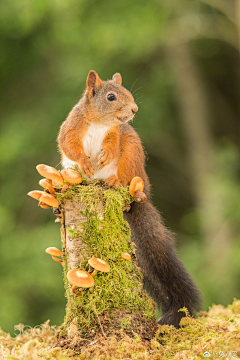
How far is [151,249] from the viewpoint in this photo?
5.79ft

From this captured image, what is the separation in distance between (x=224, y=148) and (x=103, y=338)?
12.9ft

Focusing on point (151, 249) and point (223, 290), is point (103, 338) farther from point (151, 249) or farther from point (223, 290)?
point (223, 290)

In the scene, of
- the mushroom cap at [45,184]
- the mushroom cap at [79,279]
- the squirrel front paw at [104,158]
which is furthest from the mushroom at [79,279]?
the squirrel front paw at [104,158]

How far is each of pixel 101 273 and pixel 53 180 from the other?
40 centimetres

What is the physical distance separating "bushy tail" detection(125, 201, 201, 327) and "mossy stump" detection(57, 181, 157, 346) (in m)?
0.17

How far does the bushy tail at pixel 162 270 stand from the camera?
1651mm

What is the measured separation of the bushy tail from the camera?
165 cm

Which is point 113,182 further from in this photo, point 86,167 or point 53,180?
point 53,180

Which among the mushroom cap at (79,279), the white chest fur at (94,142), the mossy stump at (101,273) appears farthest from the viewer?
the white chest fur at (94,142)

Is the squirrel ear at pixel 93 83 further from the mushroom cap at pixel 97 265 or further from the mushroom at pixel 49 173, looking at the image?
the mushroom cap at pixel 97 265

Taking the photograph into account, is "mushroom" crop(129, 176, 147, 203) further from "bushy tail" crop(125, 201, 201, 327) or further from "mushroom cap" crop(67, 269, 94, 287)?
"mushroom cap" crop(67, 269, 94, 287)

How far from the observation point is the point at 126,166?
1913 mm

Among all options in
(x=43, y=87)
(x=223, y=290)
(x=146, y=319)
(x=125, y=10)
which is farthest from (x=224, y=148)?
(x=146, y=319)

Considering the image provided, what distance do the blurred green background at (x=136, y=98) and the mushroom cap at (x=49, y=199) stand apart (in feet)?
8.61
